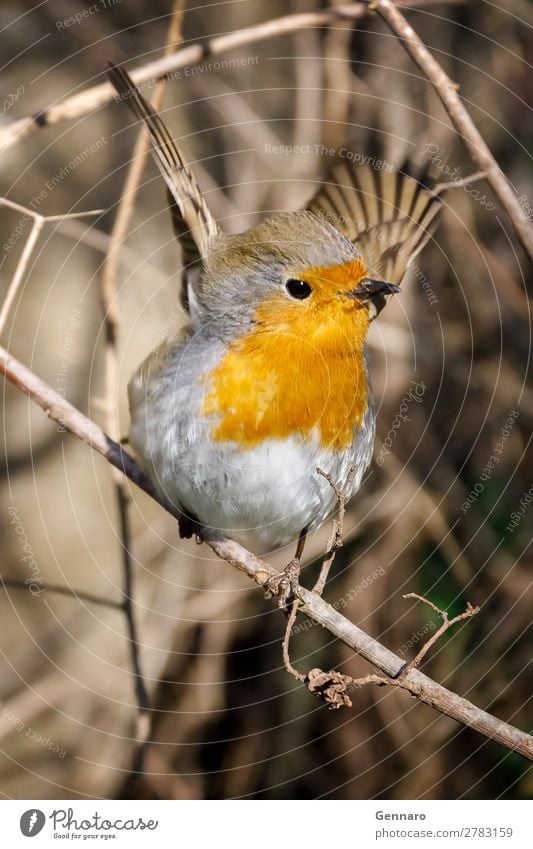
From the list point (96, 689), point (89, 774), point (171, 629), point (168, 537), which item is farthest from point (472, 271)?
point (89, 774)

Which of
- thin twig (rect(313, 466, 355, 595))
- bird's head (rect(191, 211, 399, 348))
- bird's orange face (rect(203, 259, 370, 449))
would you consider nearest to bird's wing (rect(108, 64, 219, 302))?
bird's head (rect(191, 211, 399, 348))

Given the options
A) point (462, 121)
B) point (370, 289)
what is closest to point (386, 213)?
point (462, 121)

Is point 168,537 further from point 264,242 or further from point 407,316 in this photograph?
point 264,242

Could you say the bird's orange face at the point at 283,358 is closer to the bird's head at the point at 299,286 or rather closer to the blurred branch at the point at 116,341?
the bird's head at the point at 299,286

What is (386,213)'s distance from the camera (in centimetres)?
170

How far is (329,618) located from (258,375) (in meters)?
0.38

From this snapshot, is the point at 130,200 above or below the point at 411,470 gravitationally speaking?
above

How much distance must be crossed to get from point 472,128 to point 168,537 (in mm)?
1210

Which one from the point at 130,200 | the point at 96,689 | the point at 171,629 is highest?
the point at 130,200

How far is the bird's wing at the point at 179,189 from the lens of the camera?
1.42m

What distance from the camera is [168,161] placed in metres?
1.44

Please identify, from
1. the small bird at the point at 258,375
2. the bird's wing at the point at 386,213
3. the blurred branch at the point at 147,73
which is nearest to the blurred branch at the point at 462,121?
the bird's wing at the point at 386,213

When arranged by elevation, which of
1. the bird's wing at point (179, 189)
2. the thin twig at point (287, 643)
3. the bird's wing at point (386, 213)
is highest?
the bird's wing at point (386, 213)

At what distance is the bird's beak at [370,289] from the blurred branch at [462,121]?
42 centimetres
